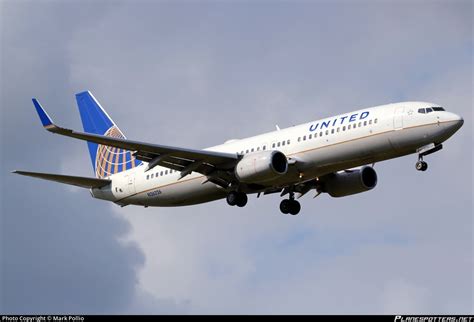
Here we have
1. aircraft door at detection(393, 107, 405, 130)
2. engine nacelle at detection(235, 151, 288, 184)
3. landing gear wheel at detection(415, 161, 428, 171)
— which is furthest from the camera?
engine nacelle at detection(235, 151, 288, 184)

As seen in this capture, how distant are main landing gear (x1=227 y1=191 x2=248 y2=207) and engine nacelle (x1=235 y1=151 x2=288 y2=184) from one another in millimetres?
2347

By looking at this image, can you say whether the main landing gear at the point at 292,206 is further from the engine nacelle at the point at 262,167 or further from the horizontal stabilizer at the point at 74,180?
the horizontal stabilizer at the point at 74,180

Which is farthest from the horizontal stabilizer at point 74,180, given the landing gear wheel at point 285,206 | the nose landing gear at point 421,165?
the nose landing gear at point 421,165

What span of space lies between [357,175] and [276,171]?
810 centimetres

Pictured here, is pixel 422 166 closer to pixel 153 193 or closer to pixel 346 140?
pixel 346 140

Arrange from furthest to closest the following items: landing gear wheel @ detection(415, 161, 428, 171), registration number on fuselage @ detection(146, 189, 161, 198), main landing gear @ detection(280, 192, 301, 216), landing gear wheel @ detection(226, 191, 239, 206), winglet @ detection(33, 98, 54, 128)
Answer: main landing gear @ detection(280, 192, 301, 216), registration number on fuselage @ detection(146, 189, 161, 198), landing gear wheel @ detection(226, 191, 239, 206), landing gear wheel @ detection(415, 161, 428, 171), winglet @ detection(33, 98, 54, 128)

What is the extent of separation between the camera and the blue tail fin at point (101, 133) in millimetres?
67438

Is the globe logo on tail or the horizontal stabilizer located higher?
the globe logo on tail

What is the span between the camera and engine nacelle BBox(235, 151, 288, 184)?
56.4 metres

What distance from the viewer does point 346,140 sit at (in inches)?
2188

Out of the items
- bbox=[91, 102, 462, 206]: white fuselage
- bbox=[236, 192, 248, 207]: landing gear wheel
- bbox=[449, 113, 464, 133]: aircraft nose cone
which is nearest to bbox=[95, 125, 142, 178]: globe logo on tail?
bbox=[91, 102, 462, 206]: white fuselage

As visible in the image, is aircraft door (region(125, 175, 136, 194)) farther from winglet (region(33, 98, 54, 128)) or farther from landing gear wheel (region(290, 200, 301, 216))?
winglet (region(33, 98, 54, 128))

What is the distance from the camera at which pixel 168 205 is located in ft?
207

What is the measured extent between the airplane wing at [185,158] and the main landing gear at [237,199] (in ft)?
2.25
